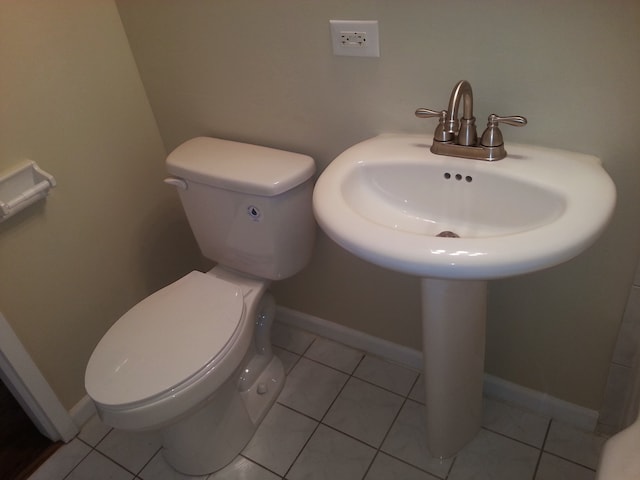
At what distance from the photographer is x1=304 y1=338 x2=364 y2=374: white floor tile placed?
166 centimetres

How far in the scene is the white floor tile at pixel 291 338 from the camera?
5.75ft

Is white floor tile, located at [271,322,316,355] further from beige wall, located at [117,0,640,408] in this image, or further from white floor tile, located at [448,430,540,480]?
white floor tile, located at [448,430,540,480]

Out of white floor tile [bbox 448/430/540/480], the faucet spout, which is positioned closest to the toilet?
the faucet spout

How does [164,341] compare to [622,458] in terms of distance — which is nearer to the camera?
[622,458]

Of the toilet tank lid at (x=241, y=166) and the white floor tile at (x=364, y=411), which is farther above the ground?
the toilet tank lid at (x=241, y=166)

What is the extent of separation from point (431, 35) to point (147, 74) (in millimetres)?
921

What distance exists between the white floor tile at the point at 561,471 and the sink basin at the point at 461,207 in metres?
0.71

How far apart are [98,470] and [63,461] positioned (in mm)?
129

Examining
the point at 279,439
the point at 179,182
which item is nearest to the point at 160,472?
the point at 279,439

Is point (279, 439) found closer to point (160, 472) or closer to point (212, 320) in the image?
point (160, 472)

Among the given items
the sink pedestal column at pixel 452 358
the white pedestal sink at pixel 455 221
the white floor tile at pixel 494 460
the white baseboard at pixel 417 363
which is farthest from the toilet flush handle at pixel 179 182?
the white floor tile at pixel 494 460

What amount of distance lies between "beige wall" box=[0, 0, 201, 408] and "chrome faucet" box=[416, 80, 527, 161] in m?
0.98

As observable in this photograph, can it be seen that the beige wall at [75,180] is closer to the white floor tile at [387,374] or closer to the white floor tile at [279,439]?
the white floor tile at [279,439]

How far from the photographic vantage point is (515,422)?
1.40 metres
